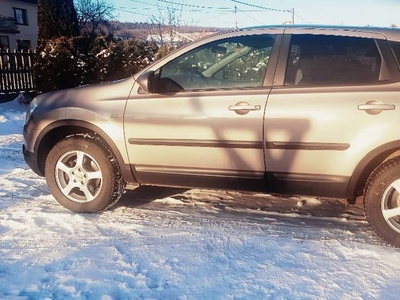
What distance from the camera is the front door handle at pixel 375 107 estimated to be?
11.1ft

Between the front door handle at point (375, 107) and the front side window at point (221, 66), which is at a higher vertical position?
the front side window at point (221, 66)

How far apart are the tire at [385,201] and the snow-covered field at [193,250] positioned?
0.47ft

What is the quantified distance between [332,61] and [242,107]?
83cm

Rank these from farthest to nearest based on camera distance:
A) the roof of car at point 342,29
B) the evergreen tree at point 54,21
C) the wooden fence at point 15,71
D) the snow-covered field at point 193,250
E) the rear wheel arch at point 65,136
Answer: the evergreen tree at point 54,21, the wooden fence at point 15,71, the rear wheel arch at point 65,136, the roof of car at point 342,29, the snow-covered field at point 193,250

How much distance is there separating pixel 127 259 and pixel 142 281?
373 millimetres

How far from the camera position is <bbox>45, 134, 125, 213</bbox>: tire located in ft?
14.2

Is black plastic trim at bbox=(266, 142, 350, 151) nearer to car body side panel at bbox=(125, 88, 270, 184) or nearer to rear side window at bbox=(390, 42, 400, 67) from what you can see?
car body side panel at bbox=(125, 88, 270, 184)

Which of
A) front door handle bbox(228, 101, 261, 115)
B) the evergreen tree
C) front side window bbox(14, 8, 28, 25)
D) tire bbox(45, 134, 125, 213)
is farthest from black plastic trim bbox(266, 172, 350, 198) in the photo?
front side window bbox(14, 8, 28, 25)

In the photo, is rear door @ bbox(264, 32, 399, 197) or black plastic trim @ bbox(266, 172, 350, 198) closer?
rear door @ bbox(264, 32, 399, 197)

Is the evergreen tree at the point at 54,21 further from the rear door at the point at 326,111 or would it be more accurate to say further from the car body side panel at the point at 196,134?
the rear door at the point at 326,111

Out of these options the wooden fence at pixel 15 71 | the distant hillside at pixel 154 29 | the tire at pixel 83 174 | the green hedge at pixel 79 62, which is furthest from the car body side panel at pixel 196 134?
the distant hillside at pixel 154 29

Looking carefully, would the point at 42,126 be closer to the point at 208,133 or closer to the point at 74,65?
the point at 208,133

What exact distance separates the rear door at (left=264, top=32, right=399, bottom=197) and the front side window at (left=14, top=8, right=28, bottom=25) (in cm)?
4631

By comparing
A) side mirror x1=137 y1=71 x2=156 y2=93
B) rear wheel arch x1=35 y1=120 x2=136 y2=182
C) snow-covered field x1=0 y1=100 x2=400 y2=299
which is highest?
side mirror x1=137 y1=71 x2=156 y2=93
